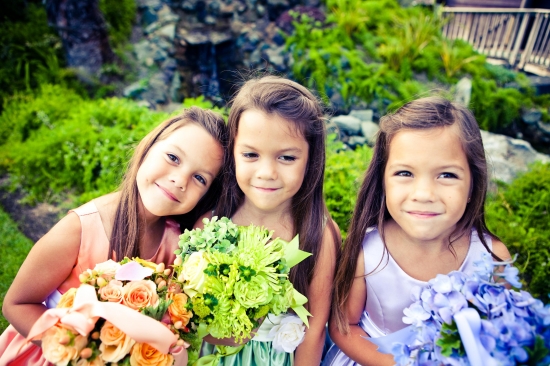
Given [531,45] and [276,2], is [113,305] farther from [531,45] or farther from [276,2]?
[531,45]

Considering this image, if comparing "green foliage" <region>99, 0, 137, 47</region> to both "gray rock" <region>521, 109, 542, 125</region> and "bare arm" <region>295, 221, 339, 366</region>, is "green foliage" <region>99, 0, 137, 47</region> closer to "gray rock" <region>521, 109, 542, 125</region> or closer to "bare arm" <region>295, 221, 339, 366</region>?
"bare arm" <region>295, 221, 339, 366</region>

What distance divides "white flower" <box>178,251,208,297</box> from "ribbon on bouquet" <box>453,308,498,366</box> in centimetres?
96

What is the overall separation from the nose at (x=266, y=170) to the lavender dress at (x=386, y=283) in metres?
0.68

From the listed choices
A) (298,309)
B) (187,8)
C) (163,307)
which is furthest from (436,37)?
(163,307)

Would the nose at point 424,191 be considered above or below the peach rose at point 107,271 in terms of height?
above

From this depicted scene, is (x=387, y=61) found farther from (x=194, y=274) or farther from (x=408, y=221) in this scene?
(x=194, y=274)

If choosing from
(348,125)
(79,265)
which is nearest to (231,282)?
(79,265)

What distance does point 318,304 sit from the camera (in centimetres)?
219

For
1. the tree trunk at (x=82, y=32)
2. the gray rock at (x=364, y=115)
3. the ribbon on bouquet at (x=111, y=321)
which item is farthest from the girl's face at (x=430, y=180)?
the tree trunk at (x=82, y=32)

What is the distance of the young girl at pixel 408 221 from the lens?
1790 millimetres

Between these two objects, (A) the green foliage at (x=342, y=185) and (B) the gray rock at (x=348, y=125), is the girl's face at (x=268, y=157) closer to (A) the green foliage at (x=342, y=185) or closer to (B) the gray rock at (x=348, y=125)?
(A) the green foliage at (x=342, y=185)

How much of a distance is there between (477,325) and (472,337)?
0.18 ft

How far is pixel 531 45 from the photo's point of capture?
945 centimetres

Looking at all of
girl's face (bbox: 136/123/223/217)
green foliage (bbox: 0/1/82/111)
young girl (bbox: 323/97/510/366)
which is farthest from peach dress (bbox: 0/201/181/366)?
green foliage (bbox: 0/1/82/111)
